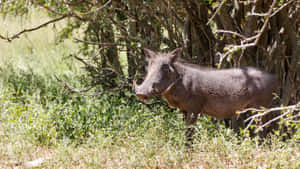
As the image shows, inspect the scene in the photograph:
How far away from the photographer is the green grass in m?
4.56

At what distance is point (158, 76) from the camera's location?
436 centimetres

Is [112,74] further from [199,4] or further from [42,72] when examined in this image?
[42,72]

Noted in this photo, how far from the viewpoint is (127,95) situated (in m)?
6.86

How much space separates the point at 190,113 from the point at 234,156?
2.22ft

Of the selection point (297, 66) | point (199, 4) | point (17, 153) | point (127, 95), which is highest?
point (199, 4)

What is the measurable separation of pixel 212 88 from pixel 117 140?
1483mm

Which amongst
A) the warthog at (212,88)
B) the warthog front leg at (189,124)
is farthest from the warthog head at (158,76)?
the warthog front leg at (189,124)

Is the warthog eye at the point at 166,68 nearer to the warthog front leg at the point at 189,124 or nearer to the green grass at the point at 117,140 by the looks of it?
the warthog front leg at the point at 189,124

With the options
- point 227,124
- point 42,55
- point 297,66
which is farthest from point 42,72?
point 297,66

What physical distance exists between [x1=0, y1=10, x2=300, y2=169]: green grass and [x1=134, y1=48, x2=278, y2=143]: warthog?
394 millimetres

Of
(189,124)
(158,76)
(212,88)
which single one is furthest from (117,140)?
(212,88)

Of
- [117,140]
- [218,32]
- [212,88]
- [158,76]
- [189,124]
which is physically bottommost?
[117,140]

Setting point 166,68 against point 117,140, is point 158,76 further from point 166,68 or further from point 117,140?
point 117,140

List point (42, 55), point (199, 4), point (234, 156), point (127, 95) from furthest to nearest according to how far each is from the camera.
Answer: point (42, 55) → point (127, 95) → point (199, 4) → point (234, 156)
